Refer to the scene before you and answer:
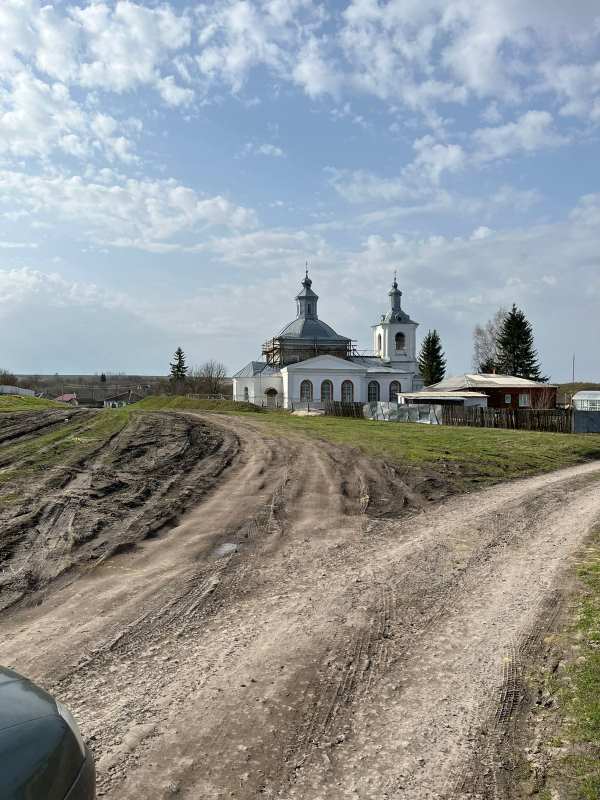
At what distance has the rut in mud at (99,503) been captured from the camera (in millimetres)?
8180

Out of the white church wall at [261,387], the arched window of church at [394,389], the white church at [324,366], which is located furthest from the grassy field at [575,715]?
the arched window of church at [394,389]

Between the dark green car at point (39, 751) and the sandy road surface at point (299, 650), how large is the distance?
1.13 metres

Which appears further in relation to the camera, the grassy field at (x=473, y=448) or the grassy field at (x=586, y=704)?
the grassy field at (x=473, y=448)

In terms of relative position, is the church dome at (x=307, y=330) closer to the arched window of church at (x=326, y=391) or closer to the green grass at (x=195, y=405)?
the arched window of church at (x=326, y=391)

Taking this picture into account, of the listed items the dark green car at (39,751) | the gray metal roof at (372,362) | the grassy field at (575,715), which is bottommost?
the grassy field at (575,715)

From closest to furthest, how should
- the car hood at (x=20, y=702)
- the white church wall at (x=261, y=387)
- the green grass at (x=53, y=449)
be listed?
the car hood at (x=20, y=702) < the green grass at (x=53, y=449) < the white church wall at (x=261, y=387)

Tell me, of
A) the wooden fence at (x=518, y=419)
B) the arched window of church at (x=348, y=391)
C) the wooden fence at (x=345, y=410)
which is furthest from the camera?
the arched window of church at (x=348, y=391)

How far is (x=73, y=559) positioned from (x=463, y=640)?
5140 mm

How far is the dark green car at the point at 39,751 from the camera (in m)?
2.49

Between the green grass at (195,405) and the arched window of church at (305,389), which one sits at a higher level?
the arched window of church at (305,389)

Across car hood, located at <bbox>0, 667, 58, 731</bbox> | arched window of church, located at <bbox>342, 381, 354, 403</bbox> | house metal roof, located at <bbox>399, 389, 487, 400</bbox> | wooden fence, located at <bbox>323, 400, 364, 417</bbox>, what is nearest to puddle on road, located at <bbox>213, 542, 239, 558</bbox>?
car hood, located at <bbox>0, 667, 58, 731</bbox>

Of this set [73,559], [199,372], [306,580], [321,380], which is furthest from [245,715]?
[199,372]

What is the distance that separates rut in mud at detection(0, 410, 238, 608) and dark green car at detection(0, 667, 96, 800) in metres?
4.26

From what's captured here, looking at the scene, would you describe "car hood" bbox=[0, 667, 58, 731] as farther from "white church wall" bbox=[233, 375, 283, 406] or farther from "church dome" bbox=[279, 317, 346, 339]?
"church dome" bbox=[279, 317, 346, 339]
